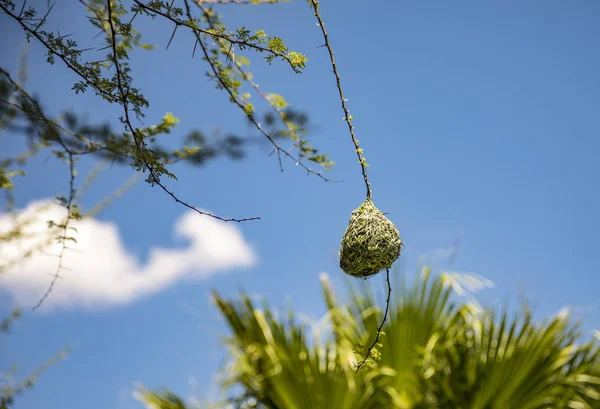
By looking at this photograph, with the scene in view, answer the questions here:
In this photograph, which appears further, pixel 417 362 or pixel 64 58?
pixel 417 362

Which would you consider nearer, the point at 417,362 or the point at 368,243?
the point at 368,243

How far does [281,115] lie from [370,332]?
298 cm

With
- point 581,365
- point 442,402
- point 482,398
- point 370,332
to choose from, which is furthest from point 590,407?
point 370,332

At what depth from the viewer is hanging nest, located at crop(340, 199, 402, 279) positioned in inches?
74.4

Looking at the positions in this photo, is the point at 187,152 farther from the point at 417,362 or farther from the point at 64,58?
the point at 417,362

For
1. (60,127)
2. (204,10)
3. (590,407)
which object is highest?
(204,10)

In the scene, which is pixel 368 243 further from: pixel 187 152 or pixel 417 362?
pixel 417 362

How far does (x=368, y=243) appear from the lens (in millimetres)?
1885

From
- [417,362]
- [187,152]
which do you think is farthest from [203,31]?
[417,362]

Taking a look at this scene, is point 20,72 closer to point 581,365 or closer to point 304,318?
point 304,318

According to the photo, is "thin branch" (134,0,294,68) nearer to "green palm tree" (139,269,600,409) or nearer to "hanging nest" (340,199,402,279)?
"hanging nest" (340,199,402,279)

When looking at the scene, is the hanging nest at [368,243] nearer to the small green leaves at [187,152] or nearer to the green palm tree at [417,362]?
the small green leaves at [187,152]

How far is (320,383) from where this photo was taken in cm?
402

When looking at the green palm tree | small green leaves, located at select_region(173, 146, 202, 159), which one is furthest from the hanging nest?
the green palm tree
